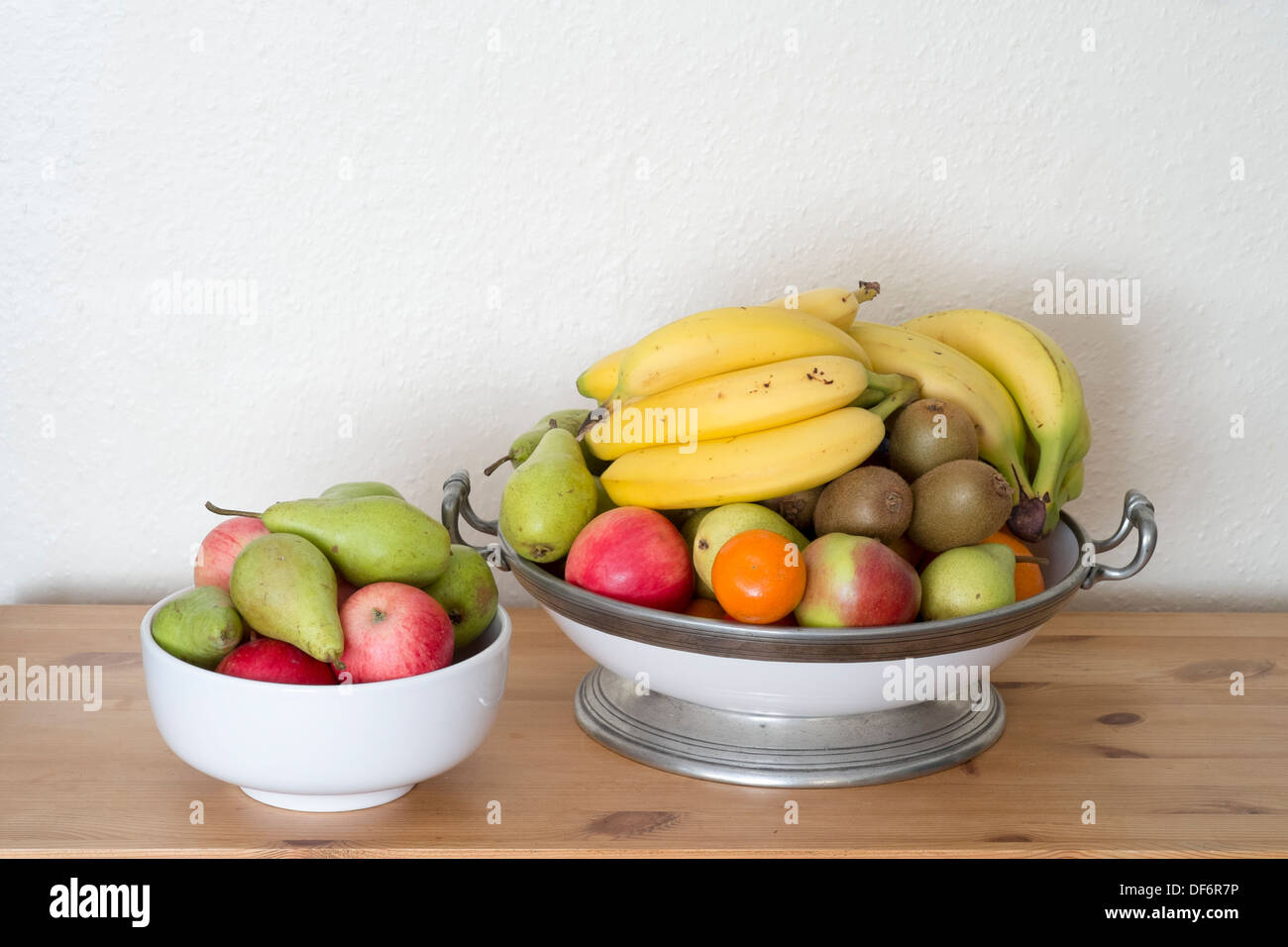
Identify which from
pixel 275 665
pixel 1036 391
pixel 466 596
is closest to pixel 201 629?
pixel 275 665

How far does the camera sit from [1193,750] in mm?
794

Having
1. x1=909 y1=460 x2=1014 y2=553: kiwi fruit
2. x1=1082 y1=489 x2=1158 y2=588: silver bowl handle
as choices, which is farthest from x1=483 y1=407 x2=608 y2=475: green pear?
x1=1082 y1=489 x2=1158 y2=588: silver bowl handle

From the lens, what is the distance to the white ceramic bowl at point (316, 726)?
24.9 inches

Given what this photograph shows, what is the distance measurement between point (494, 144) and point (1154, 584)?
0.80 metres

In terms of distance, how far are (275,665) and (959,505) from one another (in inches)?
17.0

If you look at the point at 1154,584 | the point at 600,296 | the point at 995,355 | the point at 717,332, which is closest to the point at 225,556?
the point at 717,332

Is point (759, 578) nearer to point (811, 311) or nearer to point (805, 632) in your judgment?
point (805, 632)

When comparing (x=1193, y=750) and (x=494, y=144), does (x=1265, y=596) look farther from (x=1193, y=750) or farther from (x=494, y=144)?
(x=494, y=144)

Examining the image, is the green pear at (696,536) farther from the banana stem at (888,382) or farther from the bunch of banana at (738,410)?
the banana stem at (888,382)

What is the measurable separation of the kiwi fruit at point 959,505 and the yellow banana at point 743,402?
0.27 feet

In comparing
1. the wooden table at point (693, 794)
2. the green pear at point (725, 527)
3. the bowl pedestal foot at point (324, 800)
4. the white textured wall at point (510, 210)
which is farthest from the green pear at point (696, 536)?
the white textured wall at point (510, 210)

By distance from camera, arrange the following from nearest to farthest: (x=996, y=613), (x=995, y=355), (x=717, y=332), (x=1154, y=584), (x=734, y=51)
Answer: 1. (x=996, y=613)
2. (x=717, y=332)
3. (x=995, y=355)
4. (x=734, y=51)
5. (x=1154, y=584)

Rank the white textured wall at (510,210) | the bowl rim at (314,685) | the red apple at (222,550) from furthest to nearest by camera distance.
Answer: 1. the white textured wall at (510,210)
2. the red apple at (222,550)
3. the bowl rim at (314,685)

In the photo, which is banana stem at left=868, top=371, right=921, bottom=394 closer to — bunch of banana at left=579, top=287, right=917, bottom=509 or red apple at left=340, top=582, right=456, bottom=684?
bunch of banana at left=579, top=287, right=917, bottom=509
